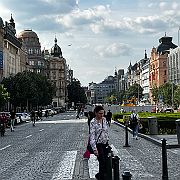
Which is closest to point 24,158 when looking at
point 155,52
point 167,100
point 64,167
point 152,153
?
point 64,167

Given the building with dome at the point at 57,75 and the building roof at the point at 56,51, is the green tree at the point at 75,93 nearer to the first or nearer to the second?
the building with dome at the point at 57,75

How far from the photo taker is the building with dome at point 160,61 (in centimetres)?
14362

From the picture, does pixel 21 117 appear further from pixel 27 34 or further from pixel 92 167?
pixel 27 34

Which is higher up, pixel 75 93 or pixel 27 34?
pixel 27 34

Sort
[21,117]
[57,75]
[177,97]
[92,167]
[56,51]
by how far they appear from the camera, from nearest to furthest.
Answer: [92,167] < [21,117] < [177,97] < [57,75] < [56,51]

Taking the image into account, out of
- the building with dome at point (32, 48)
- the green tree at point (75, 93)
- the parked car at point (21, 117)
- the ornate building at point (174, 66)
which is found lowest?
the parked car at point (21, 117)

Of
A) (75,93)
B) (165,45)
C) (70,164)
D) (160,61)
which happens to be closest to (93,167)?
(70,164)

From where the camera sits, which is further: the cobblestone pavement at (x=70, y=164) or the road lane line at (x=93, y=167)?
the road lane line at (x=93, y=167)

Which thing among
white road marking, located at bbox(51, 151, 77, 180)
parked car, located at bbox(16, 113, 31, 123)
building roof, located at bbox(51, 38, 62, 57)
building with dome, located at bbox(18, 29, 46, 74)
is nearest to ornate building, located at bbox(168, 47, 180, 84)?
building with dome, located at bbox(18, 29, 46, 74)

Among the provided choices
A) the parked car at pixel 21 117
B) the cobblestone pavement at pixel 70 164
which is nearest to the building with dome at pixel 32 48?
the parked car at pixel 21 117

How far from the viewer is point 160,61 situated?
14400 centimetres

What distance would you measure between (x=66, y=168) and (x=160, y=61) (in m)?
133

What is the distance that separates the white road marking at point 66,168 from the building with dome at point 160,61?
409ft

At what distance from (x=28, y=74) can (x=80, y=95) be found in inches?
3518
